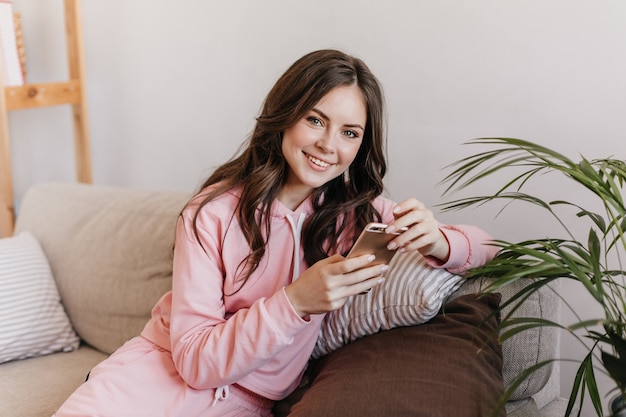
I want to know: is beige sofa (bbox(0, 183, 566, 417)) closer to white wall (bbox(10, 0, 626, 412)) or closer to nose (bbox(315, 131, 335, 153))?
white wall (bbox(10, 0, 626, 412))

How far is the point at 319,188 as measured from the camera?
1682mm

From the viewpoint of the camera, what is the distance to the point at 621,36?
1.70 metres

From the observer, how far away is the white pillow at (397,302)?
1.50 m

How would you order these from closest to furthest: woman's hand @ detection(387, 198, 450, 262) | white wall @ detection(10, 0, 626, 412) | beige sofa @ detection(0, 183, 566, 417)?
woman's hand @ detection(387, 198, 450, 262), white wall @ detection(10, 0, 626, 412), beige sofa @ detection(0, 183, 566, 417)

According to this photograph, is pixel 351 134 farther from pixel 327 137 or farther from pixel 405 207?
pixel 405 207

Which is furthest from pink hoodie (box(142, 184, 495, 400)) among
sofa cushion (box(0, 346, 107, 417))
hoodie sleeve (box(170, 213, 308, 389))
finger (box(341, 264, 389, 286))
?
sofa cushion (box(0, 346, 107, 417))

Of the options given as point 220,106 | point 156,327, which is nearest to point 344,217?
point 156,327

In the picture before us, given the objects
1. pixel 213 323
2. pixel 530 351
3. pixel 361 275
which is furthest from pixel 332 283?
pixel 530 351

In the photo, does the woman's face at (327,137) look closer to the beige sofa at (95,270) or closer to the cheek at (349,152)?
the cheek at (349,152)

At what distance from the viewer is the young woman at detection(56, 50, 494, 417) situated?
4.80ft

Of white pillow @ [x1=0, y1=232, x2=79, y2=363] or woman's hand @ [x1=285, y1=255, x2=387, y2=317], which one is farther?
white pillow @ [x1=0, y1=232, x2=79, y2=363]

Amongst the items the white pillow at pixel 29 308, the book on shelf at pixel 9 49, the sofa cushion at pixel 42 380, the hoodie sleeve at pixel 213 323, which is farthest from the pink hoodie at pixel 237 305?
the book on shelf at pixel 9 49

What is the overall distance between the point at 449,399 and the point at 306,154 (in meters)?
0.54

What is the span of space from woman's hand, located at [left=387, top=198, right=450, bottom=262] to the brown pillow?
0.49 feet
